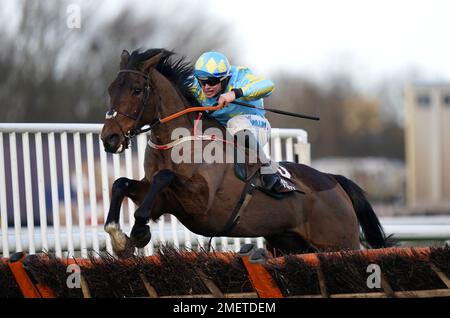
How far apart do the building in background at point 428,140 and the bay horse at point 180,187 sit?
27.7 meters

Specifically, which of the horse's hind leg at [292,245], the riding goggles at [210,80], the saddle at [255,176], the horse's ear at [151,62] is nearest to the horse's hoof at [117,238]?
the saddle at [255,176]

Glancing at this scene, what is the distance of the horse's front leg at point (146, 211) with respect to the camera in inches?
222

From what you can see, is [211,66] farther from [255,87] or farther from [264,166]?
[264,166]

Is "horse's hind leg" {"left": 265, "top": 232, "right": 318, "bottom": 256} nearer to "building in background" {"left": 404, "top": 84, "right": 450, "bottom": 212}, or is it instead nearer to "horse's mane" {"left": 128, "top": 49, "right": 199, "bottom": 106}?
"horse's mane" {"left": 128, "top": 49, "right": 199, "bottom": 106}

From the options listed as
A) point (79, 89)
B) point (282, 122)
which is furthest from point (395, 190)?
point (79, 89)

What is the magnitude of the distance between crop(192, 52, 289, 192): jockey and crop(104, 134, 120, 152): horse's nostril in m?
0.79

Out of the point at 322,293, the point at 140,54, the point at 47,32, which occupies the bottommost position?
the point at 322,293

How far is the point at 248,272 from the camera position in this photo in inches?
201

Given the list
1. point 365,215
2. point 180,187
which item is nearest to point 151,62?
point 180,187

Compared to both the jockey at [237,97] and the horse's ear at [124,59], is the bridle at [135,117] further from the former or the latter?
the jockey at [237,97]

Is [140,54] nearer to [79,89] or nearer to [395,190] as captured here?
[79,89]

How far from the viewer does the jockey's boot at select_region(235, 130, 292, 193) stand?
6246 millimetres

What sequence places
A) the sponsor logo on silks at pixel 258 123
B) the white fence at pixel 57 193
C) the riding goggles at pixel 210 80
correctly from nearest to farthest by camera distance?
the riding goggles at pixel 210 80
the sponsor logo on silks at pixel 258 123
the white fence at pixel 57 193
